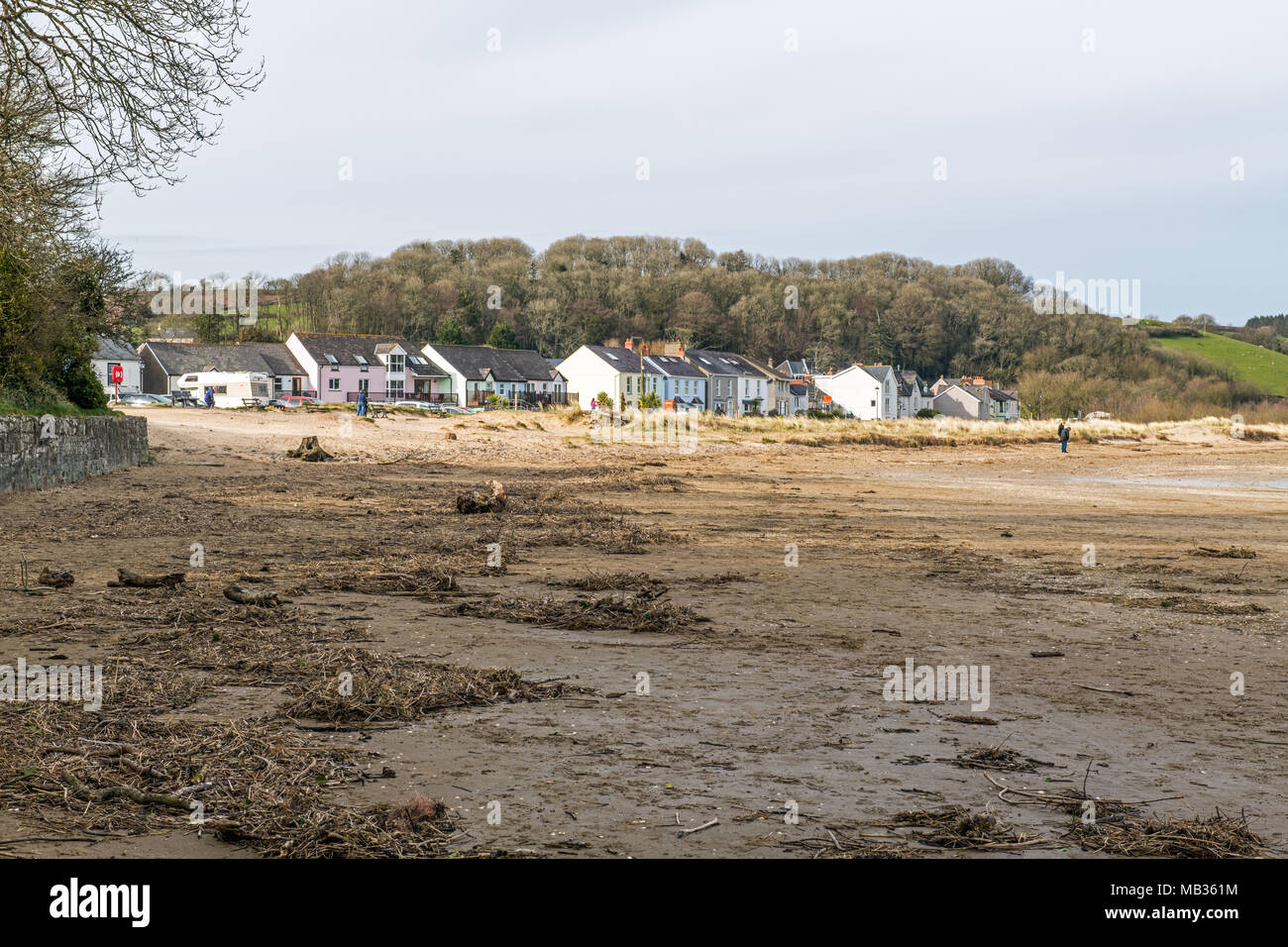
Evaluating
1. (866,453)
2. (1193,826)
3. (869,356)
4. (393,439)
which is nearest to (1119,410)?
(869,356)

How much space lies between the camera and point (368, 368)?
98.4m

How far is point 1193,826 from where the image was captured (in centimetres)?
470

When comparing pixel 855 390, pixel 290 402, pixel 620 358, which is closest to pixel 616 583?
pixel 290 402

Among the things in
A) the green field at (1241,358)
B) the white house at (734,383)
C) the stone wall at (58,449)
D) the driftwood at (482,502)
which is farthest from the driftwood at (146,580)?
the green field at (1241,358)

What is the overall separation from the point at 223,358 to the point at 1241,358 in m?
103

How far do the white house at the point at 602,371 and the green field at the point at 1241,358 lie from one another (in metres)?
56.5

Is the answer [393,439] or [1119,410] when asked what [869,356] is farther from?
[393,439]

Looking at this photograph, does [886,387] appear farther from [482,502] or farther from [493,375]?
[482,502]

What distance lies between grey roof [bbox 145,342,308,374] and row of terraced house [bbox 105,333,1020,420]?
91mm

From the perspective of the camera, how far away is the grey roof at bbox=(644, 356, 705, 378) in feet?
332

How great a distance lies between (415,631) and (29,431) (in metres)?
13.0

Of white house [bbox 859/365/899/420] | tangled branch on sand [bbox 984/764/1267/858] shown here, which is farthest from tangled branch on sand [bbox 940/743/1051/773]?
white house [bbox 859/365/899/420]

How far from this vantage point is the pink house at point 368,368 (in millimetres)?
96188
